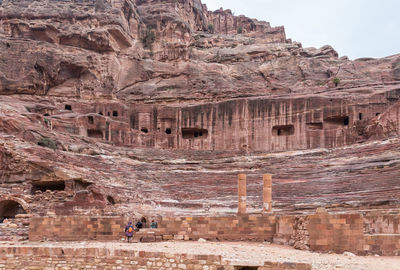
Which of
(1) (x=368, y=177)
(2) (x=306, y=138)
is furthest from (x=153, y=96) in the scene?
(1) (x=368, y=177)

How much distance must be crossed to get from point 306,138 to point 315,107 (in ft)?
8.41

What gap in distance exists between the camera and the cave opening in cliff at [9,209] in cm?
1989

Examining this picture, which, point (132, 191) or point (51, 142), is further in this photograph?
point (51, 142)

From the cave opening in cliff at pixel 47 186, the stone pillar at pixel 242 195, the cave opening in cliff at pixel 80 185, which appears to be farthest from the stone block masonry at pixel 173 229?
the cave opening in cliff at pixel 47 186

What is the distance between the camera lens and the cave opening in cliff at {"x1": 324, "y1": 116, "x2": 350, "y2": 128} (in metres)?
32.1

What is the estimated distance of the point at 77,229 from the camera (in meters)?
13.6

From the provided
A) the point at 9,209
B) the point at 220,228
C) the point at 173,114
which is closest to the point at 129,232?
the point at 220,228

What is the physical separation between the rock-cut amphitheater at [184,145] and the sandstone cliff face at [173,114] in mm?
122

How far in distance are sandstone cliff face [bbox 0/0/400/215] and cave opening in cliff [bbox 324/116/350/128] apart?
0.11 m

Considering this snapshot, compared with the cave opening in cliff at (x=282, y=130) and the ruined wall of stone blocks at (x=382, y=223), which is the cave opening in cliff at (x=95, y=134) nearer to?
the cave opening in cliff at (x=282, y=130)

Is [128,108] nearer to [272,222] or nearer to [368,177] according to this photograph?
[368,177]

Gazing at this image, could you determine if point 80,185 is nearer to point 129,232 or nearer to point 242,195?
point 242,195

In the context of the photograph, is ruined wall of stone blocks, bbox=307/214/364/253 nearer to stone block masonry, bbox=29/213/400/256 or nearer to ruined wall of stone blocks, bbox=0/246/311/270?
stone block masonry, bbox=29/213/400/256

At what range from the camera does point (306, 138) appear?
32.0 meters
